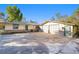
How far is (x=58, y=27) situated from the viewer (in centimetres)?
366

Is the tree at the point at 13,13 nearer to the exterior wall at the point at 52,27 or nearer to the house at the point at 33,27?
the house at the point at 33,27

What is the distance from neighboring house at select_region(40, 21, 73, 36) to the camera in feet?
12.0

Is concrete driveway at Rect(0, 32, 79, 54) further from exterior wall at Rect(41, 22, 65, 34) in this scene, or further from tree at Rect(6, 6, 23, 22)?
tree at Rect(6, 6, 23, 22)

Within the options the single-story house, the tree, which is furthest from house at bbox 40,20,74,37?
the tree

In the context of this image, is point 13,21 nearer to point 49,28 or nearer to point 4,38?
point 4,38

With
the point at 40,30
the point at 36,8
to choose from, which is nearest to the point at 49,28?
the point at 40,30

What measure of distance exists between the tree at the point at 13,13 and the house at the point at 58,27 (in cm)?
44

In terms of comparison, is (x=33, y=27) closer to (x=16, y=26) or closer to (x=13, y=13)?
(x=16, y=26)

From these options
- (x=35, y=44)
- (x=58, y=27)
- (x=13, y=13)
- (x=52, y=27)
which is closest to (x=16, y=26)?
(x=13, y=13)

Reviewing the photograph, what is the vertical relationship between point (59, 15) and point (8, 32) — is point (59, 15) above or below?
above

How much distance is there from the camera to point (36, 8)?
3.62m

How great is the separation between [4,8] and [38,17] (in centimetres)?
60
